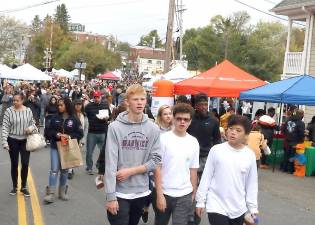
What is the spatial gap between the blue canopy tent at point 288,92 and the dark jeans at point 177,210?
8696 millimetres

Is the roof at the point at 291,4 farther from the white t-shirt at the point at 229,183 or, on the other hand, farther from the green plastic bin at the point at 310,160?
the white t-shirt at the point at 229,183

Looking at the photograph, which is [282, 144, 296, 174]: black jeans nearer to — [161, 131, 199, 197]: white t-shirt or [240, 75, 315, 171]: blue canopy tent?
[240, 75, 315, 171]: blue canopy tent

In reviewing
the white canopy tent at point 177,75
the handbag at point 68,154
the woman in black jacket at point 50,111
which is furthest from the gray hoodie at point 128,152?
the white canopy tent at point 177,75

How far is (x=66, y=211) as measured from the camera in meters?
7.68

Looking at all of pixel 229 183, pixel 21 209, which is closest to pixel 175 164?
pixel 229 183

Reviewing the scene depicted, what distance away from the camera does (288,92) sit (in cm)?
1333

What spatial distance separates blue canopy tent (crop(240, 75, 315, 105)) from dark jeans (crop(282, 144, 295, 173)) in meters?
1.31

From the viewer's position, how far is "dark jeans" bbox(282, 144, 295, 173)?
529 inches

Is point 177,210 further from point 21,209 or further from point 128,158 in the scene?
point 21,209

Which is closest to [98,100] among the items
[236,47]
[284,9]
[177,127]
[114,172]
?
[177,127]

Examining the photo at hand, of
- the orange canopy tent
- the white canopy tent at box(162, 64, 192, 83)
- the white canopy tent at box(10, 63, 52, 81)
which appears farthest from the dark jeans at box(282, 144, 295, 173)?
the white canopy tent at box(10, 63, 52, 81)

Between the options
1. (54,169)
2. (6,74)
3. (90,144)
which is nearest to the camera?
(54,169)

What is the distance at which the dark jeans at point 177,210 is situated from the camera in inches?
195

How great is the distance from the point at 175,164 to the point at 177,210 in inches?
17.7
